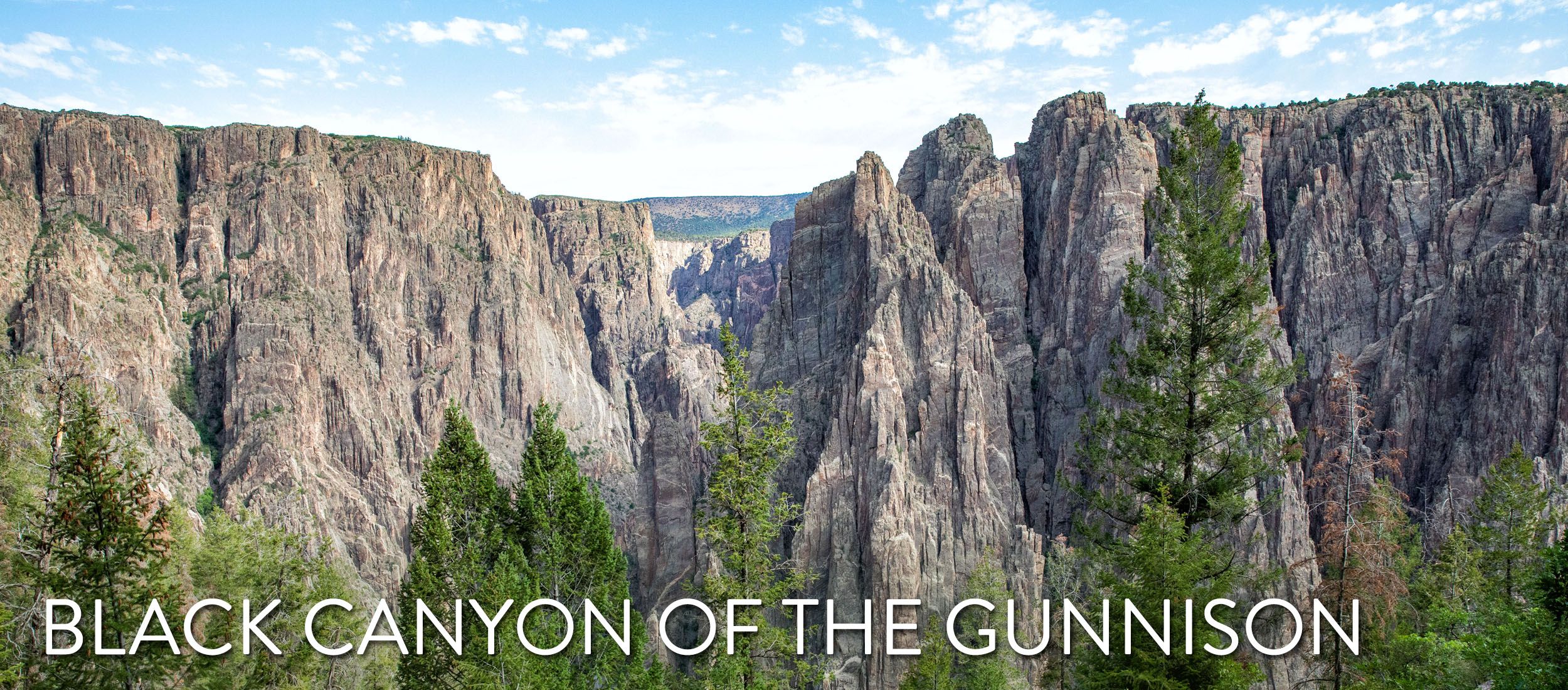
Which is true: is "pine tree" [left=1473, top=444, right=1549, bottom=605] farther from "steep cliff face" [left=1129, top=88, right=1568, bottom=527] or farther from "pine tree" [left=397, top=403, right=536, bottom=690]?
"pine tree" [left=397, top=403, right=536, bottom=690]

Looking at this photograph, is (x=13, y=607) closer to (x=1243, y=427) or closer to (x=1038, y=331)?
(x=1243, y=427)

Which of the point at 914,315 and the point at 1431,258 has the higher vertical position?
the point at 1431,258

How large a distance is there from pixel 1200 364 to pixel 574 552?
22168mm

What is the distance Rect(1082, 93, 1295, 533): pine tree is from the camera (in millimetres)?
21594

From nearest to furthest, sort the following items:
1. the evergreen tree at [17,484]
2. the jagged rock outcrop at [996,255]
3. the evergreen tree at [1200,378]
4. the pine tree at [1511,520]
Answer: the evergreen tree at [17,484], the evergreen tree at [1200,378], the pine tree at [1511,520], the jagged rock outcrop at [996,255]

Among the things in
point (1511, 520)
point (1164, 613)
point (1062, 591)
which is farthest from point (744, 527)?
point (1511, 520)

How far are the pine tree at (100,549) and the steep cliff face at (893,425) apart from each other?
47748 mm

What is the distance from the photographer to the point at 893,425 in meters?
74.7

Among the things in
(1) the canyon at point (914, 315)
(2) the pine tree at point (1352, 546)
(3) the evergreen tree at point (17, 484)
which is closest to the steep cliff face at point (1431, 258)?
(1) the canyon at point (914, 315)

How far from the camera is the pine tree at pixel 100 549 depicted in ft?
65.6

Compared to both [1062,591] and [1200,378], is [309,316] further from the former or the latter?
[1200,378]

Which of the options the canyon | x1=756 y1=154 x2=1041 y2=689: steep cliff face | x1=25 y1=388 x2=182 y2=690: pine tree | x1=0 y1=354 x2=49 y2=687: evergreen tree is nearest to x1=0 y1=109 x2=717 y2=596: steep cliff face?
the canyon

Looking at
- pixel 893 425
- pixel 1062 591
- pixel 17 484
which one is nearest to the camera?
pixel 17 484

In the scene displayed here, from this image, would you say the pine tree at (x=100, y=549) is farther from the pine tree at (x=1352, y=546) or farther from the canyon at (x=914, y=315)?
the canyon at (x=914, y=315)
